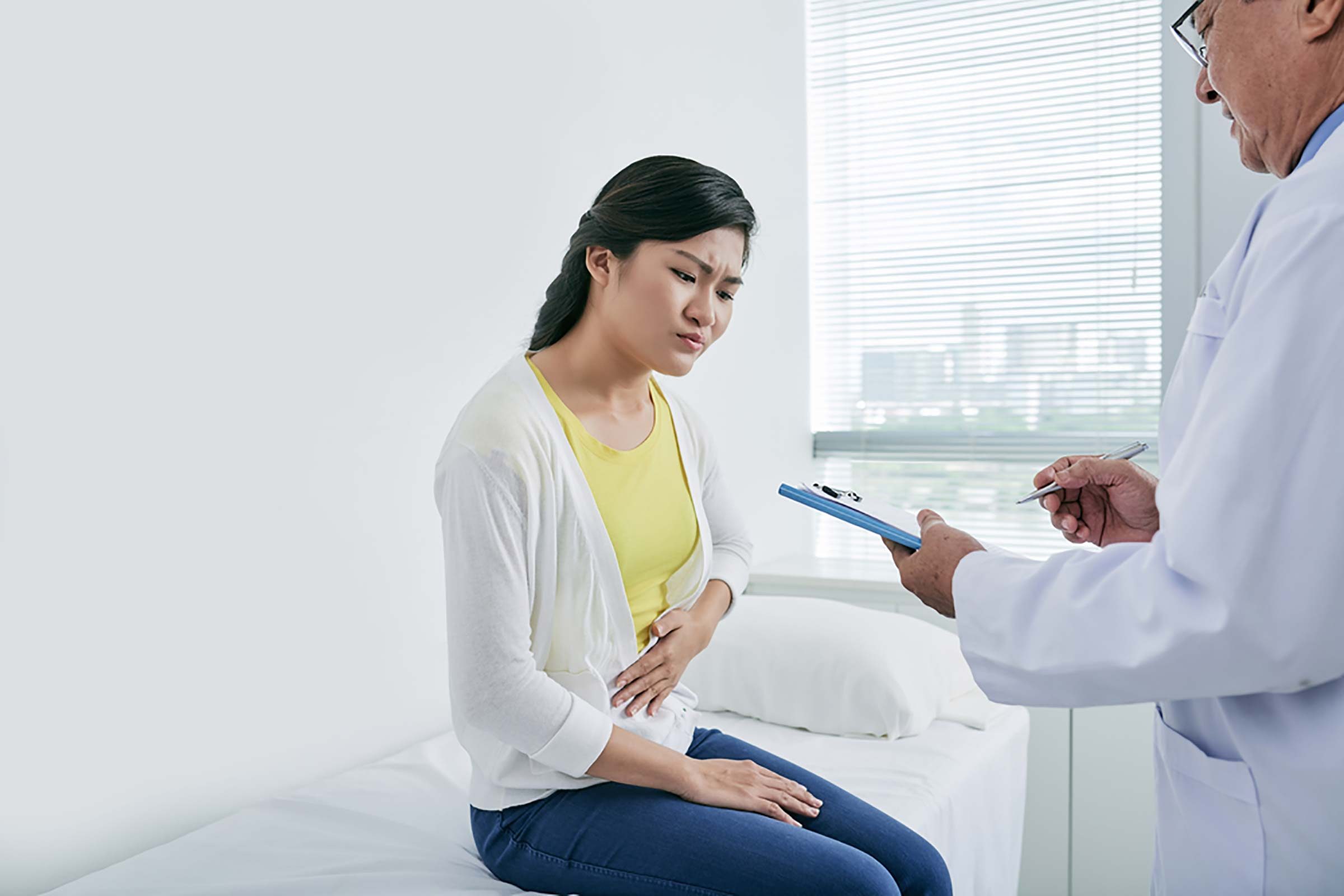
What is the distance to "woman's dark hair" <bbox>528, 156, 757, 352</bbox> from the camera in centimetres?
143

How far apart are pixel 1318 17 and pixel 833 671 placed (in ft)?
4.73

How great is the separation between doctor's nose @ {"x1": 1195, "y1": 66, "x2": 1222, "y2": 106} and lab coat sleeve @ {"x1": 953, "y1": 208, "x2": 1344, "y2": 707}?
0.26m

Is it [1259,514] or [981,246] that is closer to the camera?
[1259,514]

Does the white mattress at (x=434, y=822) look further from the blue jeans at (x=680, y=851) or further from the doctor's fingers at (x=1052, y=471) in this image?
the doctor's fingers at (x=1052, y=471)

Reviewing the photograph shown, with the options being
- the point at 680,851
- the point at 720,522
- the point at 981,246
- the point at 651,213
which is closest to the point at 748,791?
the point at 680,851

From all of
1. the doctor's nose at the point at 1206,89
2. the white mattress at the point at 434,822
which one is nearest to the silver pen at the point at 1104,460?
the doctor's nose at the point at 1206,89

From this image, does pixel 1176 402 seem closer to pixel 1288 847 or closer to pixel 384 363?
pixel 1288 847

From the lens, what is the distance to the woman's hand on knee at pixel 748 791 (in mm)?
1312

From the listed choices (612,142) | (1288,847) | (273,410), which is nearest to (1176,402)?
(1288,847)

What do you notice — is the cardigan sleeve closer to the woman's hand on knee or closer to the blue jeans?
the woman's hand on knee

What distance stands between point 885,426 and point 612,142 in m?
1.39

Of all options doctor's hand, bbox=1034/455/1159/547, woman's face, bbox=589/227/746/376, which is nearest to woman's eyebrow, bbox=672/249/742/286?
woman's face, bbox=589/227/746/376

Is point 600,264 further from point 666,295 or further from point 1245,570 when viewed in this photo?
point 1245,570

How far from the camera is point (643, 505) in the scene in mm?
1469
